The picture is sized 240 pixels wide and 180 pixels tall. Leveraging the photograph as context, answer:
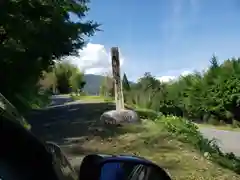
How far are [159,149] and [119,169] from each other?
341 inches

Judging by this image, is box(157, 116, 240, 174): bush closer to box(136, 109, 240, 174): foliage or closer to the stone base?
box(136, 109, 240, 174): foliage

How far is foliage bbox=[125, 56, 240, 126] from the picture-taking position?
24.1m

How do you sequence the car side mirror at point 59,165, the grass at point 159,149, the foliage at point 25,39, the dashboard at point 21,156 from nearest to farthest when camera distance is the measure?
the dashboard at point 21,156 → the car side mirror at point 59,165 → the grass at point 159,149 → the foliage at point 25,39

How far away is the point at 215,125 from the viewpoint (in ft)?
90.2

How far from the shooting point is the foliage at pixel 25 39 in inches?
514

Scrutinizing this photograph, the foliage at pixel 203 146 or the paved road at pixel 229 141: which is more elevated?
the foliage at pixel 203 146

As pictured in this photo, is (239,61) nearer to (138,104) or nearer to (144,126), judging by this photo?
(138,104)

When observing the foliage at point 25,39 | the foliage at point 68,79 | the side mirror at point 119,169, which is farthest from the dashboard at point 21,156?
the foliage at point 68,79

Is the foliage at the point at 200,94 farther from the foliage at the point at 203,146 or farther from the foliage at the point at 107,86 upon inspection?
the foliage at the point at 203,146

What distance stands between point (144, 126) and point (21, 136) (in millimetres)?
11786

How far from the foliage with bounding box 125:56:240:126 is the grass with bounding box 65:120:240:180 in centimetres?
954

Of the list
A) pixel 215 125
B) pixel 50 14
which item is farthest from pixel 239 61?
pixel 50 14

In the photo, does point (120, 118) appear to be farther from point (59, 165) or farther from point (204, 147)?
point (59, 165)

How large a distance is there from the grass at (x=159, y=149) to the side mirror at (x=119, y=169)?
6079 mm
